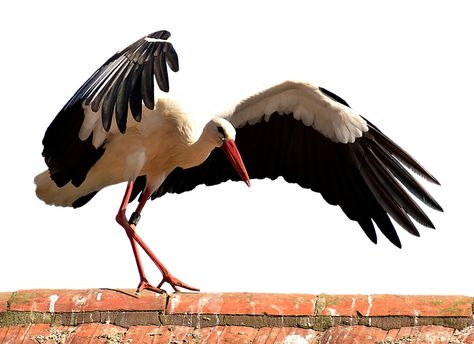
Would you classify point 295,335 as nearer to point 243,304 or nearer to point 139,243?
point 243,304

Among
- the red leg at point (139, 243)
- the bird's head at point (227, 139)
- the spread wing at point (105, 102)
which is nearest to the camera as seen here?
the spread wing at point (105, 102)

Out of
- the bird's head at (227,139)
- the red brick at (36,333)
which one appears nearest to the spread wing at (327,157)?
the bird's head at (227,139)

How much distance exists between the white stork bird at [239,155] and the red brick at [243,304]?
1.26 metres

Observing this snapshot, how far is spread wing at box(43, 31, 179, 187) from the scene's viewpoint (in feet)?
21.1

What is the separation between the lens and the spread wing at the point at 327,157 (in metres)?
7.86

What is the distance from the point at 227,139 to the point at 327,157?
0.98 meters

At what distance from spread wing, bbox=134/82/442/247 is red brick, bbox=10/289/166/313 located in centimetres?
254

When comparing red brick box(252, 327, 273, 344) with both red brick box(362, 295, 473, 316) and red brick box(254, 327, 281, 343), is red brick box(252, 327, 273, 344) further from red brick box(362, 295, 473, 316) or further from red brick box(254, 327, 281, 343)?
Answer: red brick box(362, 295, 473, 316)

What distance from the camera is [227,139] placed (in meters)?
7.63

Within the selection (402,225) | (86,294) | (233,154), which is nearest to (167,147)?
(233,154)

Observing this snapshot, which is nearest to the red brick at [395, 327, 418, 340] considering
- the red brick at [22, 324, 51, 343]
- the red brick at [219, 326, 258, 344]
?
the red brick at [219, 326, 258, 344]

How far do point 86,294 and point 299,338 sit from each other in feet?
3.86

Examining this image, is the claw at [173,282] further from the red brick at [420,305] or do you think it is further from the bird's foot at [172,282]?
the red brick at [420,305]

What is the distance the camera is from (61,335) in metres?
5.54
